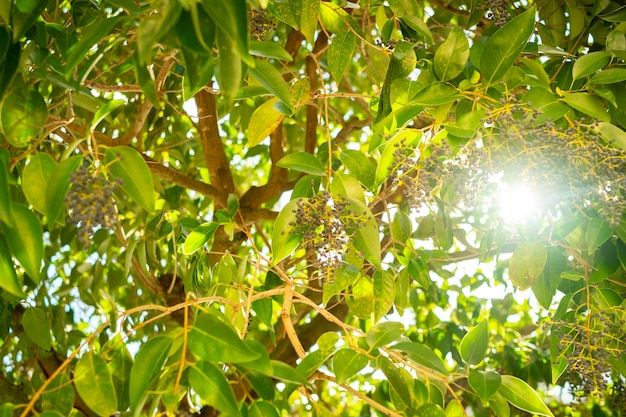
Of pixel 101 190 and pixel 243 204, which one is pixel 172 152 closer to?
pixel 243 204

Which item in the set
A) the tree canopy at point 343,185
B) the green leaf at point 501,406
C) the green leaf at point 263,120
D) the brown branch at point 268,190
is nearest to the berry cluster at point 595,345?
the tree canopy at point 343,185

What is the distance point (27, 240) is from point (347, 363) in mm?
402

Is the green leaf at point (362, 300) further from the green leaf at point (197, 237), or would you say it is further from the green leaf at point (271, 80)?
the green leaf at point (271, 80)

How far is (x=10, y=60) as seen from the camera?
0.76 m

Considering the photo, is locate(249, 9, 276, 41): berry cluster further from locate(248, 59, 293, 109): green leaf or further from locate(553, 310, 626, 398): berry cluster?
locate(553, 310, 626, 398): berry cluster

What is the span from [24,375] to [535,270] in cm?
190

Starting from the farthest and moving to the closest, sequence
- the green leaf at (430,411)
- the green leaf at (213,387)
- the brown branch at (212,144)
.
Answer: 1. the brown branch at (212,144)
2. the green leaf at (430,411)
3. the green leaf at (213,387)

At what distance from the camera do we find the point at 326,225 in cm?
99

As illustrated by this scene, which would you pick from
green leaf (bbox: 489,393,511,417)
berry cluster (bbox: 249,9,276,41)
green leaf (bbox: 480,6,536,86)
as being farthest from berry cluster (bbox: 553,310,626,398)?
berry cluster (bbox: 249,9,276,41)

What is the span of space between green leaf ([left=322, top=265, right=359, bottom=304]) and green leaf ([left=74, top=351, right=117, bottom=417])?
395mm

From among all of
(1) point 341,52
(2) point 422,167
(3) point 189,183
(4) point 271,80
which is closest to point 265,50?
(4) point 271,80

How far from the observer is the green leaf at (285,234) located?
1.02 meters

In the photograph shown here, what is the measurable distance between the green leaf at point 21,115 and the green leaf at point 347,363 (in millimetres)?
449

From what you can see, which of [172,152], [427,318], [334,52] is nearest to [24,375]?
[172,152]
